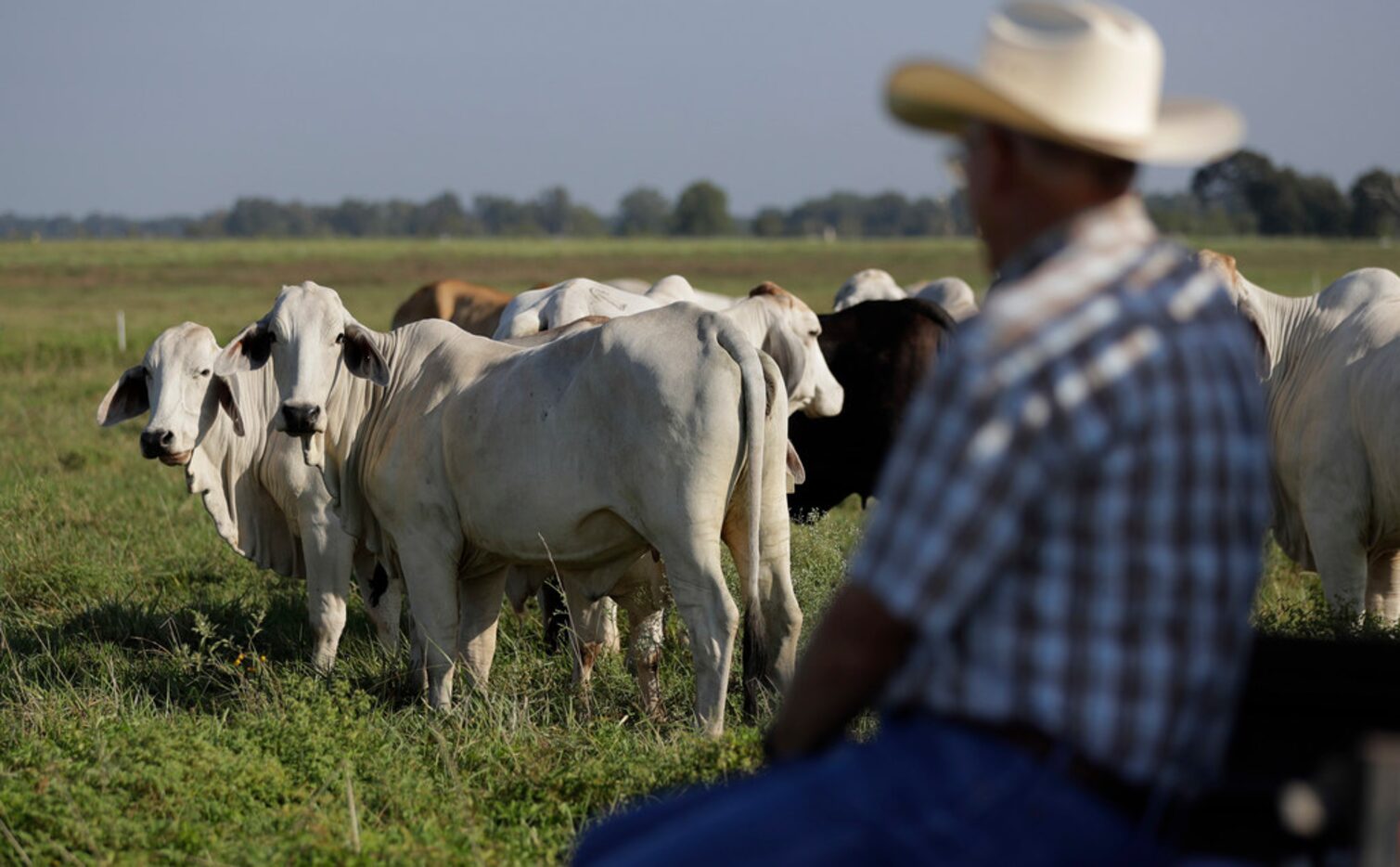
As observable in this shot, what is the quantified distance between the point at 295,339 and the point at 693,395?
6.72 feet

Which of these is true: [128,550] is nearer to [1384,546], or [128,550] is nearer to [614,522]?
[614,522]

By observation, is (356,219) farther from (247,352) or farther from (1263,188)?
(247,352)

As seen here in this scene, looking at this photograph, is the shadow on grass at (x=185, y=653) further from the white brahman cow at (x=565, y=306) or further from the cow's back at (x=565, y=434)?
the white brahman cow at (x=565, y=306)

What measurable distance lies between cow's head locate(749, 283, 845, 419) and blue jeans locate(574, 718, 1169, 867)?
24.2ft

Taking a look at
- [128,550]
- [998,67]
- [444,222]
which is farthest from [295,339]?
[444,222]

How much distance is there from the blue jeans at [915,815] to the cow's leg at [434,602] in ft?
15.1

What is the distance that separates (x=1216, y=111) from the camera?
8.49 ft

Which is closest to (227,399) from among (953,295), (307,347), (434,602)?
(307,347)

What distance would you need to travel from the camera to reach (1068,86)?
235 cm

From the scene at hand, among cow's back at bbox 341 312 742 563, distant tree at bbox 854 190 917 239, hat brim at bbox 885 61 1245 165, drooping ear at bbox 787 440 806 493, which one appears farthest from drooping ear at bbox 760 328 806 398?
distant tree at bbox 854 190 917 239

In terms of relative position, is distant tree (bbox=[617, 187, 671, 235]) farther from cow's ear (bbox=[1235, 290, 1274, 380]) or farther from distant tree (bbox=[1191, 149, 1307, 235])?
cow's ear (bbox=[1235, 290, 1274, 380])

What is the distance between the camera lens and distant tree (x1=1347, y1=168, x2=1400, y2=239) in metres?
72.6

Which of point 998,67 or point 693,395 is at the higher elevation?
point 998,67

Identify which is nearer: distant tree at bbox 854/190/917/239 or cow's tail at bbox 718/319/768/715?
cow's tail at bbox 718/319/768/715
